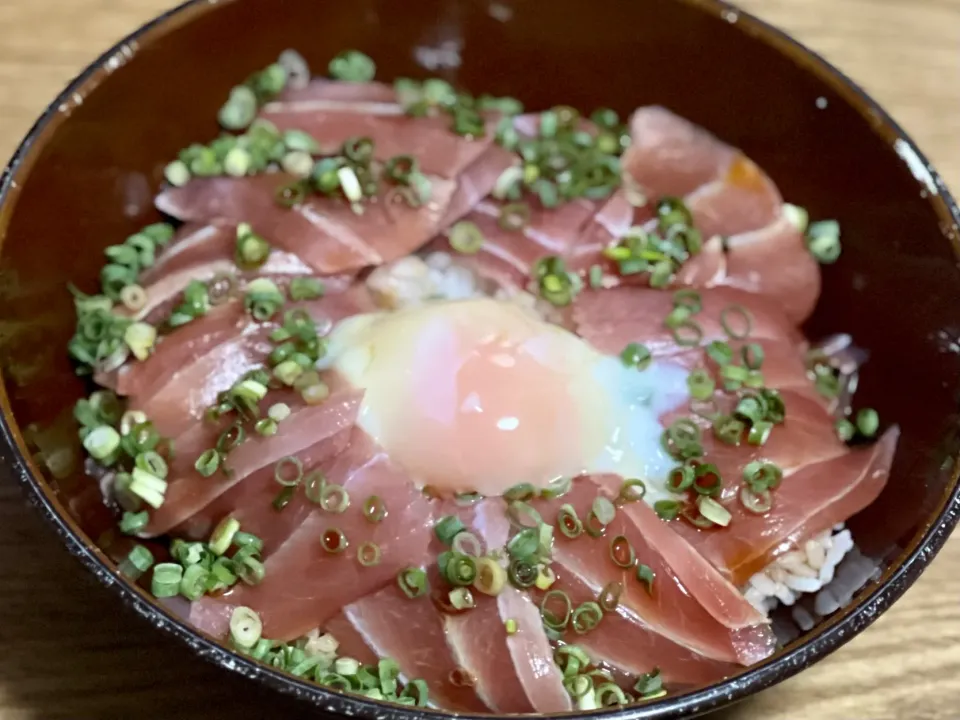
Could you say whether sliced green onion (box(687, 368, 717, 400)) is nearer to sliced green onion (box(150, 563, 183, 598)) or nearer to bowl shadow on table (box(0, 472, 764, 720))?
bowl shadow on table (box(0, 472, 764, 720))

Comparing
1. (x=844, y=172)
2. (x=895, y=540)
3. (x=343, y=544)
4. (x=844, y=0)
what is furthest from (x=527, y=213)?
(x=844, y=0)

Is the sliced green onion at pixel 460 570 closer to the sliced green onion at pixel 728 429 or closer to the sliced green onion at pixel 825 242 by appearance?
the sliced green onion at pixel 728 429

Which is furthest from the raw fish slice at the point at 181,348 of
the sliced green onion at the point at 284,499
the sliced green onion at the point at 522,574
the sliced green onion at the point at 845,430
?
the sliced green onion at the point at 845,430

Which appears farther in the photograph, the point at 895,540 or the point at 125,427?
the point at 125,427

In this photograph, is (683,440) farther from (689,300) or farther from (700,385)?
(689,300)

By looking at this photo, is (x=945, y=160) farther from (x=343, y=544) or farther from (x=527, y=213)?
(x=343, y=544)

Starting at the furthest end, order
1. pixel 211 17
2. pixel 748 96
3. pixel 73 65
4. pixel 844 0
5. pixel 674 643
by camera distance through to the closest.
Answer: pixel 844 0, pixel 73 65, pixel 748 96, pixel 211 17, pixel 674 643
